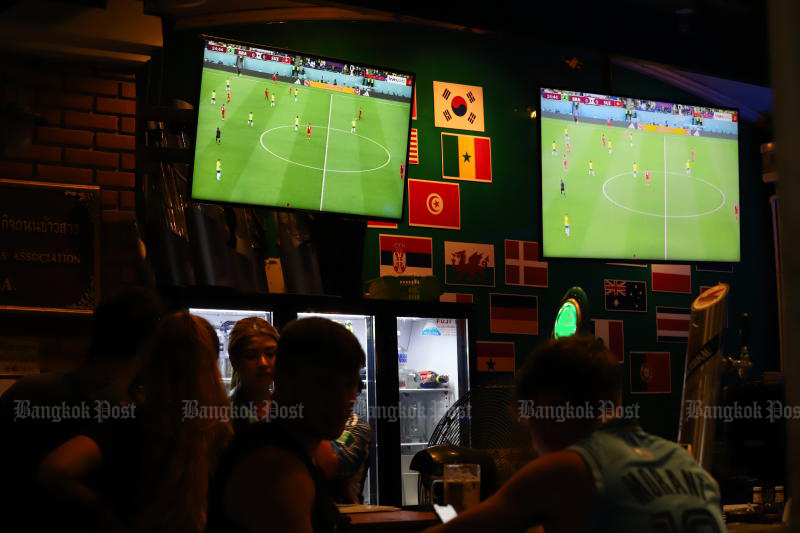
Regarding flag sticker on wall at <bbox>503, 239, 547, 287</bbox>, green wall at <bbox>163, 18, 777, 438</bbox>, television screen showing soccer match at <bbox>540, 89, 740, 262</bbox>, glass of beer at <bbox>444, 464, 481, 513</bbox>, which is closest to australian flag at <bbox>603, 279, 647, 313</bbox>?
green wall at <bbox>163, 18, 777, 438</bbox>

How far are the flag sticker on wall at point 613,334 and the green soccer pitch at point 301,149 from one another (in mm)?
2436

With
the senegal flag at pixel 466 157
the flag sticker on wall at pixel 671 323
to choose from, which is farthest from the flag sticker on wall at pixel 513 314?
the flag sticker on wall at pixel 671 323

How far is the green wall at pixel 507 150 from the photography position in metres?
5.62

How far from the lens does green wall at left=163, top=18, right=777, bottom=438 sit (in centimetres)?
562

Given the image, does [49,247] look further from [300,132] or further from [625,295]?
[625,295]

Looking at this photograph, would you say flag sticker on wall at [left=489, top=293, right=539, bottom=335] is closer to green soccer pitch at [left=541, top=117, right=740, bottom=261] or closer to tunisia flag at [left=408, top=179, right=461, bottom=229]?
tunisia flag at [left=408, top=179, right=461, bottom=229]

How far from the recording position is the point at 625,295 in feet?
21.5

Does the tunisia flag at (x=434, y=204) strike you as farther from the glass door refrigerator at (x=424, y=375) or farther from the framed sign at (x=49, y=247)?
the framed sign at (x=49, y=247)

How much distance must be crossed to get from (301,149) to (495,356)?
227cm

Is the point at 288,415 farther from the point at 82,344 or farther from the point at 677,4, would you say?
the point at 82,344

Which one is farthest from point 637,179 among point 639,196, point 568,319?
point 568,319

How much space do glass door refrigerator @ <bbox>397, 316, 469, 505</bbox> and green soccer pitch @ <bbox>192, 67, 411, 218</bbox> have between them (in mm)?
884

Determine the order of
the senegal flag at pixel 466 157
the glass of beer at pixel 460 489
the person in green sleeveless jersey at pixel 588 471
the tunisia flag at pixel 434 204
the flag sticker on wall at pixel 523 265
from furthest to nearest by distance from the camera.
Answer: the flag sticker on wall at pixel 523 265 < the senegal flag at pixel 466 157 < the tunisia flag at pixel 434 204 < the glass of beer at pixel 460 489 < the person in green sleeveless jersey at pixel 588 471

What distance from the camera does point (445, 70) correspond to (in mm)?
6070
